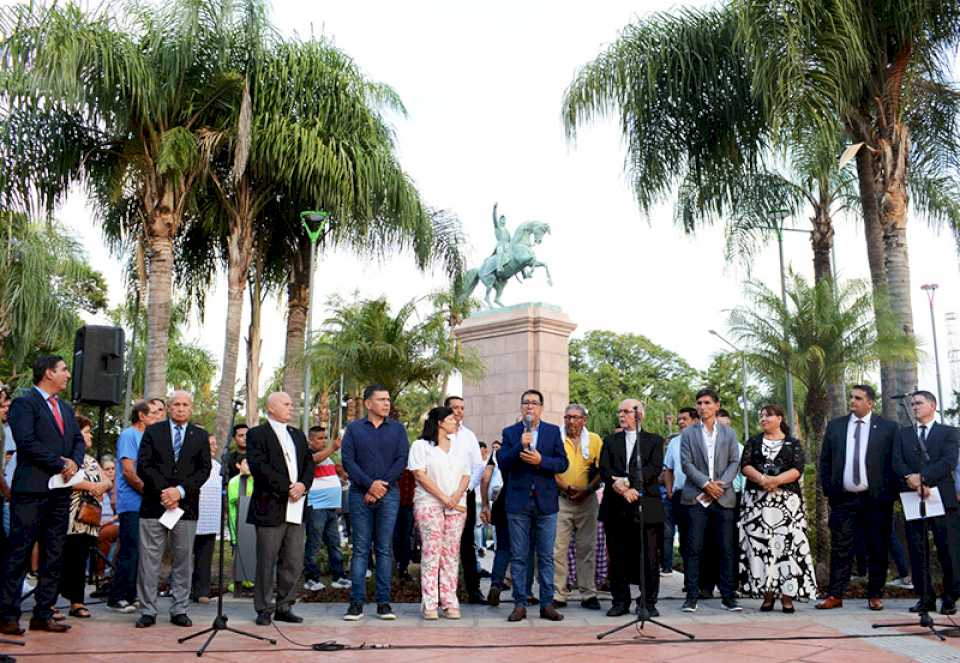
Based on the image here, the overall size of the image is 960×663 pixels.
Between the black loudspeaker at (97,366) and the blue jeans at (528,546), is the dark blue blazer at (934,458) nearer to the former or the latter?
the blue jeans at (528,546)

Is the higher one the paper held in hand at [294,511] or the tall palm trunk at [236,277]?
the tall palm trunk at [236,277]

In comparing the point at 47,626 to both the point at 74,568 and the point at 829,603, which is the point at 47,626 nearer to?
the point at 74,568

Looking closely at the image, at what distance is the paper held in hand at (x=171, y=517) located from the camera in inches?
301

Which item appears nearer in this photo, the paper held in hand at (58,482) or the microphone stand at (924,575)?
the microphone stand at (924,575)

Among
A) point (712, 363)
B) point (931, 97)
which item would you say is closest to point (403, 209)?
point (931, 97)

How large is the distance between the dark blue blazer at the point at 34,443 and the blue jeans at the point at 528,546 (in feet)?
12.0

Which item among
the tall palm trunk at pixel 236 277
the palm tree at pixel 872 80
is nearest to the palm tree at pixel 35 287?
the tall palm trunk at pixel 236 277

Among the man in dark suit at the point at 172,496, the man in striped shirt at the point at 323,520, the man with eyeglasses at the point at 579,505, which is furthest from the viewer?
the man in striped shirt at the point at 323,520

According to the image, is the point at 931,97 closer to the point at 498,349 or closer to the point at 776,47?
the point at 776,47

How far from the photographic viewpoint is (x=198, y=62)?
14.5m

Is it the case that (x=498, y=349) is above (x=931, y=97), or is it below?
below

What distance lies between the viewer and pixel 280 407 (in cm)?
775

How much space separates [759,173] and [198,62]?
911cm

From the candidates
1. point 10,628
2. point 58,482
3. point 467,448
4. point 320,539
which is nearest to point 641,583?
point 467,448
